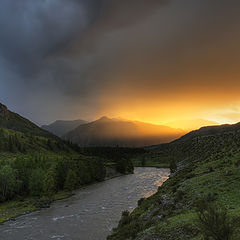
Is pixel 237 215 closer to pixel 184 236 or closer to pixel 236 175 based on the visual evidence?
pixel 184 236

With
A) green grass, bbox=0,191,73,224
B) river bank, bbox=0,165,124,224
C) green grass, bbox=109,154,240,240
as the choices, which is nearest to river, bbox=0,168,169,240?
river bank, bbox=0,165,124,224

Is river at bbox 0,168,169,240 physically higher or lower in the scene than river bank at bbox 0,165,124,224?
lower

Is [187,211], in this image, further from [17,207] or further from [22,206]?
[17,207]

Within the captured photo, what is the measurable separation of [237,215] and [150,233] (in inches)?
446

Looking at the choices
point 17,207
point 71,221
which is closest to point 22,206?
point 17,207

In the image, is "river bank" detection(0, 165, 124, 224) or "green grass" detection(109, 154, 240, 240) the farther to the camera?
"river bank" detection(0, 165, 124, 224)

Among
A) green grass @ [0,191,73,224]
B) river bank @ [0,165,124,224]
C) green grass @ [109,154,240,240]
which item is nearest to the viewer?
green grass @ [109,154,240,240]

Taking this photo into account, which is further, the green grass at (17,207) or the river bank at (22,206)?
the river bank at (22,206)

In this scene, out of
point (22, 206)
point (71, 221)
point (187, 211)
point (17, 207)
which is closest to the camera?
point (187, 211)

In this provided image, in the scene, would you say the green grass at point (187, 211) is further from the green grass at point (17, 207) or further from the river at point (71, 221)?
the green grass at point (17, 207)

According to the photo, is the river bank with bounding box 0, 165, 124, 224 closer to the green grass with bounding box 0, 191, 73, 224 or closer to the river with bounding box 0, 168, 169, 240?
the green grass with bounding box 0, 191, 73, 224

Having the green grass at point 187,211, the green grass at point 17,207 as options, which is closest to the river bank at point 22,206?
the green grass at point 17,207

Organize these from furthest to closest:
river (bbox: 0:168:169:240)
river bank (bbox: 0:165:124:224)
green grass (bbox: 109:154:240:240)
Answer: river bank (bbox: 0:165:124:224)
river (bbox: 0:168:169:240)
green grass (bbox: 109:154:240:240)

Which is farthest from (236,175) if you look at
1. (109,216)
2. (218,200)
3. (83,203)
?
(83,203)
